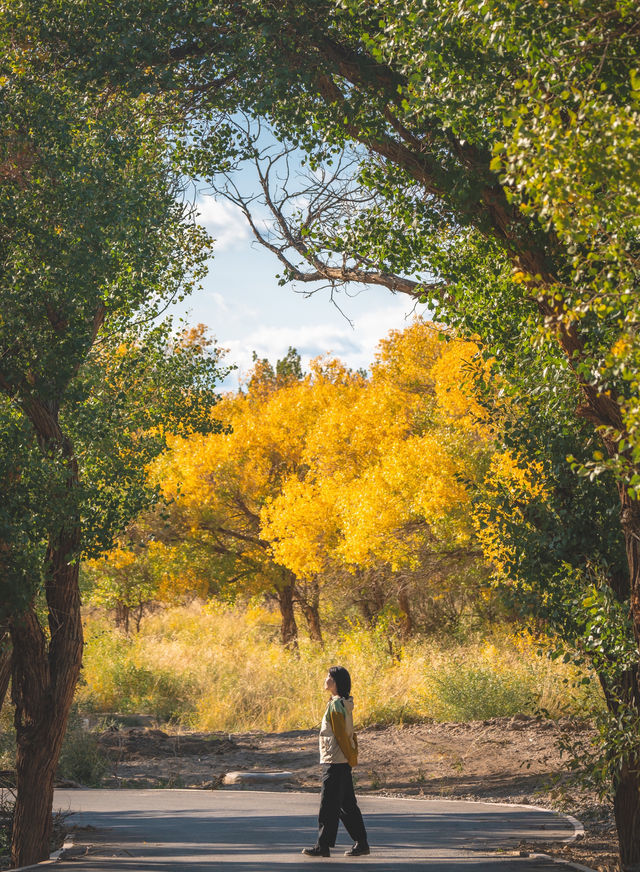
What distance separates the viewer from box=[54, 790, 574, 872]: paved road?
28.6ft

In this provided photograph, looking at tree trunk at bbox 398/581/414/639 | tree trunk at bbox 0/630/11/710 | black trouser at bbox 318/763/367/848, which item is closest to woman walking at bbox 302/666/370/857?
black trouser at bbox 318/763/367/848

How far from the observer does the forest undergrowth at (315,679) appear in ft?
61.1

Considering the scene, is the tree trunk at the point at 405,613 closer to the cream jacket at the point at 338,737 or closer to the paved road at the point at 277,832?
the paved road at the point at 277,832

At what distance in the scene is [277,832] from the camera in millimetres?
10883

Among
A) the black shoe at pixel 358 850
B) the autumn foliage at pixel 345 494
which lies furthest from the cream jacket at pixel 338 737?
the autumn foliage at pixel 345 494

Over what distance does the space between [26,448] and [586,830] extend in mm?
7233

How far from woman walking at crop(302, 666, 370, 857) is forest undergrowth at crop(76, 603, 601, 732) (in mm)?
7248

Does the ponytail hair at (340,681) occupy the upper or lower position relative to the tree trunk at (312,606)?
lower

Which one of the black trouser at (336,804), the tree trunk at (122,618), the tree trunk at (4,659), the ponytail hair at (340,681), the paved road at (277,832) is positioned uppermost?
the tree trunk at (122,618)

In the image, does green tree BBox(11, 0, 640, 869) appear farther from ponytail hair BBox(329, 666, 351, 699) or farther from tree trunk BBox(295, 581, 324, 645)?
tree trunk BBox(295, 581, 324, 645)

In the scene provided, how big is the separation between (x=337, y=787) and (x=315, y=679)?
1388 centimetres

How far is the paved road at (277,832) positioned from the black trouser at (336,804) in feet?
0.71

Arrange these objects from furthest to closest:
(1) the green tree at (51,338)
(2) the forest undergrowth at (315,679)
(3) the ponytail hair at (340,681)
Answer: (2) the forest undergrowth at (315,679), (3) the ponytail hair at (340,681), (1) the green tree at (51,338)

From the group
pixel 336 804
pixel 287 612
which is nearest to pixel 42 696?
pixel 336 804
